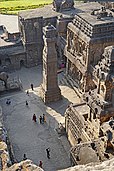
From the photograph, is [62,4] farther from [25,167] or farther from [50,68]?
[25,167]

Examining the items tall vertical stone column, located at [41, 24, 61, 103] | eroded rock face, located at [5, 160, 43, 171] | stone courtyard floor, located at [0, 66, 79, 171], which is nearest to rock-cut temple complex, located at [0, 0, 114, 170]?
tall vertical stone column, located at [41, 24, 61, 103]

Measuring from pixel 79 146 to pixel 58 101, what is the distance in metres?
9.45

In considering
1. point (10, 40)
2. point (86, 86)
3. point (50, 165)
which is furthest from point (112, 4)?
point (50, 165)

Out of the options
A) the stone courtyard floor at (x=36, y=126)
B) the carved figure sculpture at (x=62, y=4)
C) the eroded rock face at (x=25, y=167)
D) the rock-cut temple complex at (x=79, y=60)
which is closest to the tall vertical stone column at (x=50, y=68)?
the rock-cut temple complex at (x=79, y=60)

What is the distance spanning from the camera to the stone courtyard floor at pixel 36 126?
1969 cm

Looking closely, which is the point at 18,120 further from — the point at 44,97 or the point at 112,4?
the point at 112,4

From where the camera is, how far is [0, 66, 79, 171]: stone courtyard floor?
64.6 feet

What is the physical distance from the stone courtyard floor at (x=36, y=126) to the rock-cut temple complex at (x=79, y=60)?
0.82m

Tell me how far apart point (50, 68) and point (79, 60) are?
2832 mm

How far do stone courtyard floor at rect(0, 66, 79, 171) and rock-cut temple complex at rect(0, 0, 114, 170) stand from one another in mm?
823

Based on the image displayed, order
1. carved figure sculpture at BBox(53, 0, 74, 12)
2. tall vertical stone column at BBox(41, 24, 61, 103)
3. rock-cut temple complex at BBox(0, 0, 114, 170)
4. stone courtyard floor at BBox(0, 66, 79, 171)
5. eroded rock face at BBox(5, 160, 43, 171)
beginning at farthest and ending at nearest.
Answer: carved figure sculpture at BBox(53, 0, 74, 12) → tall vertical stone column at BBox(41, 24, 61, 103) → stone courtyard floor at BBox(0, 66, 79, 171) → rock-cut temple complex at BBox(0, 0, 114, 170) → eroded rock face at BBox(5, 160, 43, 171)

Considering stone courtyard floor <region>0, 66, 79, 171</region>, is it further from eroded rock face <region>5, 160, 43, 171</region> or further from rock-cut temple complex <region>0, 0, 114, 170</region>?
eroded rock face <region>5, 160, 43, 171</region>

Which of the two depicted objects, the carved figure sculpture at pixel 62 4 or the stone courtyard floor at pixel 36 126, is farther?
the carved figure sculpture at pixel 62 4

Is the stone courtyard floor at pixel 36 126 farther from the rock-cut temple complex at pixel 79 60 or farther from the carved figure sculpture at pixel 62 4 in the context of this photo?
the carved figure sculpture at pixel 62 4
